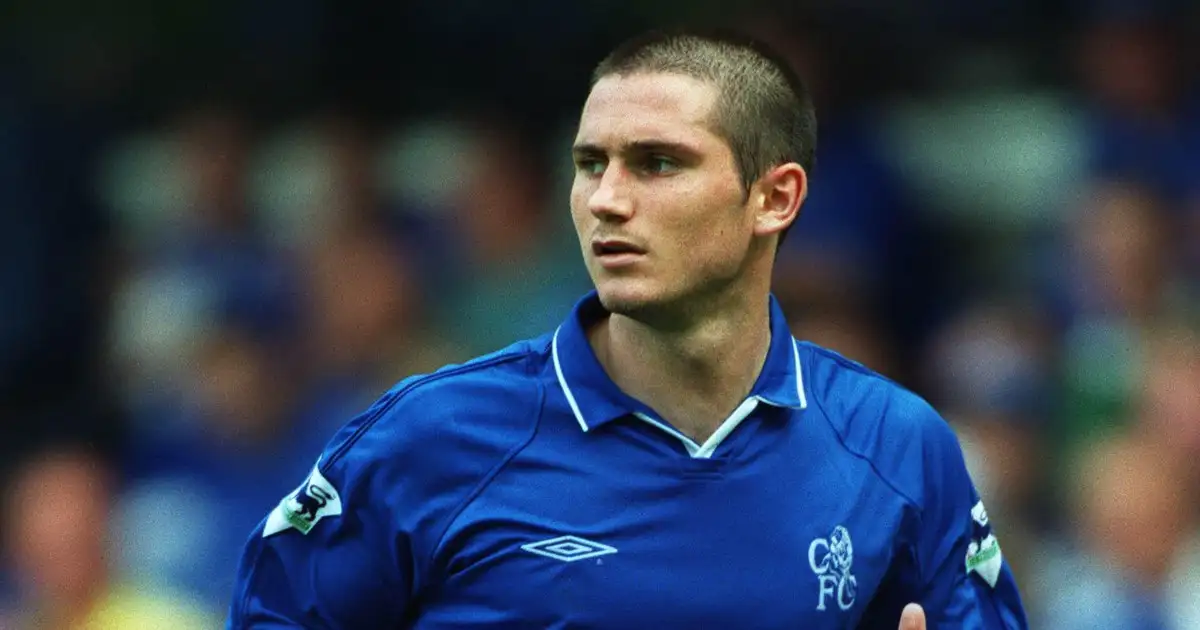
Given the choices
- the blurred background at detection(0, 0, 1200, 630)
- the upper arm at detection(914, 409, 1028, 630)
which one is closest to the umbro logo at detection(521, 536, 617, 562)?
the upper arm at detection(914, 409, 1028, 630)

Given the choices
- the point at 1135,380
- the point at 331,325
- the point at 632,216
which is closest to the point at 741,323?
the point at 632,216

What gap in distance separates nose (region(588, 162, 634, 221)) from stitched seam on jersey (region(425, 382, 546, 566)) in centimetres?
37

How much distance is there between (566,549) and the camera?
3641 millimetres

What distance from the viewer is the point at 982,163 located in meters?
7.70

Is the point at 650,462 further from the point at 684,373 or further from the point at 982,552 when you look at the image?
the point at 982,552

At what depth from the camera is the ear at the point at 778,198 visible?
3.89 metres

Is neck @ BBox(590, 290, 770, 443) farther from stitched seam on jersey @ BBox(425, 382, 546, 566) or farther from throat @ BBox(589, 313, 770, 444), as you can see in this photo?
stitched seam on jersey @ BBox(425, 382, 546, 566)

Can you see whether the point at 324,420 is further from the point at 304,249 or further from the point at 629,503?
the point at 629,503

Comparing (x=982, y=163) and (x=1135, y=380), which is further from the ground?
(x=982, y=163)

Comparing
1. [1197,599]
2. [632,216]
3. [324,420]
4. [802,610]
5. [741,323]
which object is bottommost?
Result: [1197,599]

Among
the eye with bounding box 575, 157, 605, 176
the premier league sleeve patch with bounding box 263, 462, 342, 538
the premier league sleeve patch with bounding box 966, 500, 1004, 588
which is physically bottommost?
the premier league sleeve patch with bounding box 966, 500, 1004, 588

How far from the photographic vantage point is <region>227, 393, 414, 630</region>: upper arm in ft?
11.9

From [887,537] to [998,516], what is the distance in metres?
2.82

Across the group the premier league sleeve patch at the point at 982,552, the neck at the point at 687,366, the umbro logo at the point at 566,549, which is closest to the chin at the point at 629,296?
the neck at the point at 687,366
